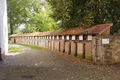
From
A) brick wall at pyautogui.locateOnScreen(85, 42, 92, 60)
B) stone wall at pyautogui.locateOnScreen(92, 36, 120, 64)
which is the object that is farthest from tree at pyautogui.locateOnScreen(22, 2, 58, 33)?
stone wall at pyautogui.locateOnScreen(92, 36, 120, 64)

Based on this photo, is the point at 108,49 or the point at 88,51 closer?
the point at 108,49

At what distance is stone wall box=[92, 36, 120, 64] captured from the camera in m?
5.97

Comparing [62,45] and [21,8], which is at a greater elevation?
[21,8]

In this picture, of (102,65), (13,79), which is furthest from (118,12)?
(13,79)

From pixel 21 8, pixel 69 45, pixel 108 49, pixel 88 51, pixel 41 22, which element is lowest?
pixel 88 51

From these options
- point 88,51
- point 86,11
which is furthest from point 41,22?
point 88,51

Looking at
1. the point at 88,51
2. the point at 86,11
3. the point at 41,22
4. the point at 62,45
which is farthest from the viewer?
the point at 41,22

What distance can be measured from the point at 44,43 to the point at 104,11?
28.7 feet

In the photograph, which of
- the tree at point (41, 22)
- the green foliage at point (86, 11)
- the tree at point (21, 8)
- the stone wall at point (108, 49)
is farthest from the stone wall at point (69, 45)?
the tree at point (21, 8)

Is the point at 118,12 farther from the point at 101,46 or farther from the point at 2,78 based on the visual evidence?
the point at 2,78

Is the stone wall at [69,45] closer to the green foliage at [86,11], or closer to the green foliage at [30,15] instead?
the green foliage at [86,11]

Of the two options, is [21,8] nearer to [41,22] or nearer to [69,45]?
[41,22]

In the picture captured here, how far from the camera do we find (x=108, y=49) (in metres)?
5.98

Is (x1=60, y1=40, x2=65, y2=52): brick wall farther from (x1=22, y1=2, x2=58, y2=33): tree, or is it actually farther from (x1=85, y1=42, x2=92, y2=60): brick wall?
(x1=22, y1=2, x2=58, y2=33): tree
